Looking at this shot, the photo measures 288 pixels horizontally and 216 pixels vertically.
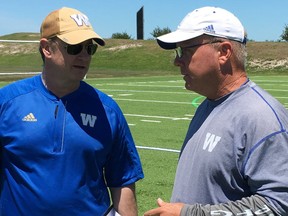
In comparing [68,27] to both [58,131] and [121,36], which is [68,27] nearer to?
[58,131]

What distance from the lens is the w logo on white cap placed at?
311cm

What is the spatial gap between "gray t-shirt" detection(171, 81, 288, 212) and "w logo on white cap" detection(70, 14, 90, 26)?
0.92 metres

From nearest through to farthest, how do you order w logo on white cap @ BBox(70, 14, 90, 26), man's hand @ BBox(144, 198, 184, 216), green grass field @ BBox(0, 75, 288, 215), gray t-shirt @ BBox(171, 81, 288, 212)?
1. gray t-shirt @ BBox(171, 81, 288, 212)
2. man's hand @ BBox(144, 198, 184, 216)
3. w logo on white cap @ BBox(70, 14, 90, 26)
4. green grass field @ BBox(0, 75, 288, 215)

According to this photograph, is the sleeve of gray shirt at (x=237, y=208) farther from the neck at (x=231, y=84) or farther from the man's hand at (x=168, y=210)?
the neck at (x=231, y=84)

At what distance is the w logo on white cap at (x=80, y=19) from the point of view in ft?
10.2

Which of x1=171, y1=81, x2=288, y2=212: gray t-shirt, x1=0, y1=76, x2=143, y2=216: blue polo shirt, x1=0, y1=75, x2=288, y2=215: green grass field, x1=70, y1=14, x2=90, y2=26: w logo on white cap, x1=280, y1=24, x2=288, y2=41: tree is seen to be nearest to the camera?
x1=171, y1=81, x2=288, y2=212: gray t-shirt

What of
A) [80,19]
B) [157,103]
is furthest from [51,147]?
[157,103]

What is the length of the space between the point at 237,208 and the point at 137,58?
1762 inches

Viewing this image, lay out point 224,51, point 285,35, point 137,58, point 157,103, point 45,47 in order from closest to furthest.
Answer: point 224,51
point 45,47
point 157,103
point 137,58
point 285,35

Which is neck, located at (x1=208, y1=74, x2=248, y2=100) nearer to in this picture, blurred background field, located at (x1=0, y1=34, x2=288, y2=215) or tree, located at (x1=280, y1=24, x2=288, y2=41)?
blurred background field, located at (x1=0, y1=34, x2=288, y2=215)

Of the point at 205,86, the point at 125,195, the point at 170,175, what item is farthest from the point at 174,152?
the point at 205,86

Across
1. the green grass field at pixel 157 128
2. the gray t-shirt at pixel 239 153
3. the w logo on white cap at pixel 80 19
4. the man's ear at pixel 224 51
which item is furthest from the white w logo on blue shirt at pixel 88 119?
the green grass field at pixel 157 128

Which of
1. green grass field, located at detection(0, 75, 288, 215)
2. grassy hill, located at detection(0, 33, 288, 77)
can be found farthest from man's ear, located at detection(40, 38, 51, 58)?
grassy hill, located at detection(0, 33, 288, 77)

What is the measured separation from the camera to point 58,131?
118 inches
